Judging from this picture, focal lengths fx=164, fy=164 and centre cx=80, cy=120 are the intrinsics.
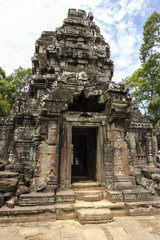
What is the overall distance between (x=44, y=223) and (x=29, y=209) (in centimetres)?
49

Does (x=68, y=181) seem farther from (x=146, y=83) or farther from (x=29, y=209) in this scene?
(x=146, y=83)

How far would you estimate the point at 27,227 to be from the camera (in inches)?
136

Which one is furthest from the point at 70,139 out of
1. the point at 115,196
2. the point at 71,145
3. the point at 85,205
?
the point at 115,196

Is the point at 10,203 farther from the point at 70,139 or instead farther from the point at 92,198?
the point at 70,139

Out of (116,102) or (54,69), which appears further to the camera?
(54,69)

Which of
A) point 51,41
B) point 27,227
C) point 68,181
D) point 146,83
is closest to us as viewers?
point 27,227

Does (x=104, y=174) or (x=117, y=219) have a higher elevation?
(x=104, y=174)

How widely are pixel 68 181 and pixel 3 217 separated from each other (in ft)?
6.11

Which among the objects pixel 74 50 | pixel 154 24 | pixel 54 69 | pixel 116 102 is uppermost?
pixel 154 24

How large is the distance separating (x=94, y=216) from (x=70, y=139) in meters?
2.24

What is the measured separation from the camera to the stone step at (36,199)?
4.04 m

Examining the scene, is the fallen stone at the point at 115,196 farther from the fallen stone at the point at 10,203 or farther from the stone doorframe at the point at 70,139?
the fallen stone at the point at 10,203

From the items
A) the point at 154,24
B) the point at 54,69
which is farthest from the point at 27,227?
the point at 154,24

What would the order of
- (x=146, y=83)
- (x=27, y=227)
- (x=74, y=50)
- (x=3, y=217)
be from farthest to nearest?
1. (x=146, y=83)
2. (x=74, y=50)
3. (x=3, y=217)
4. (x=27, y=227)
